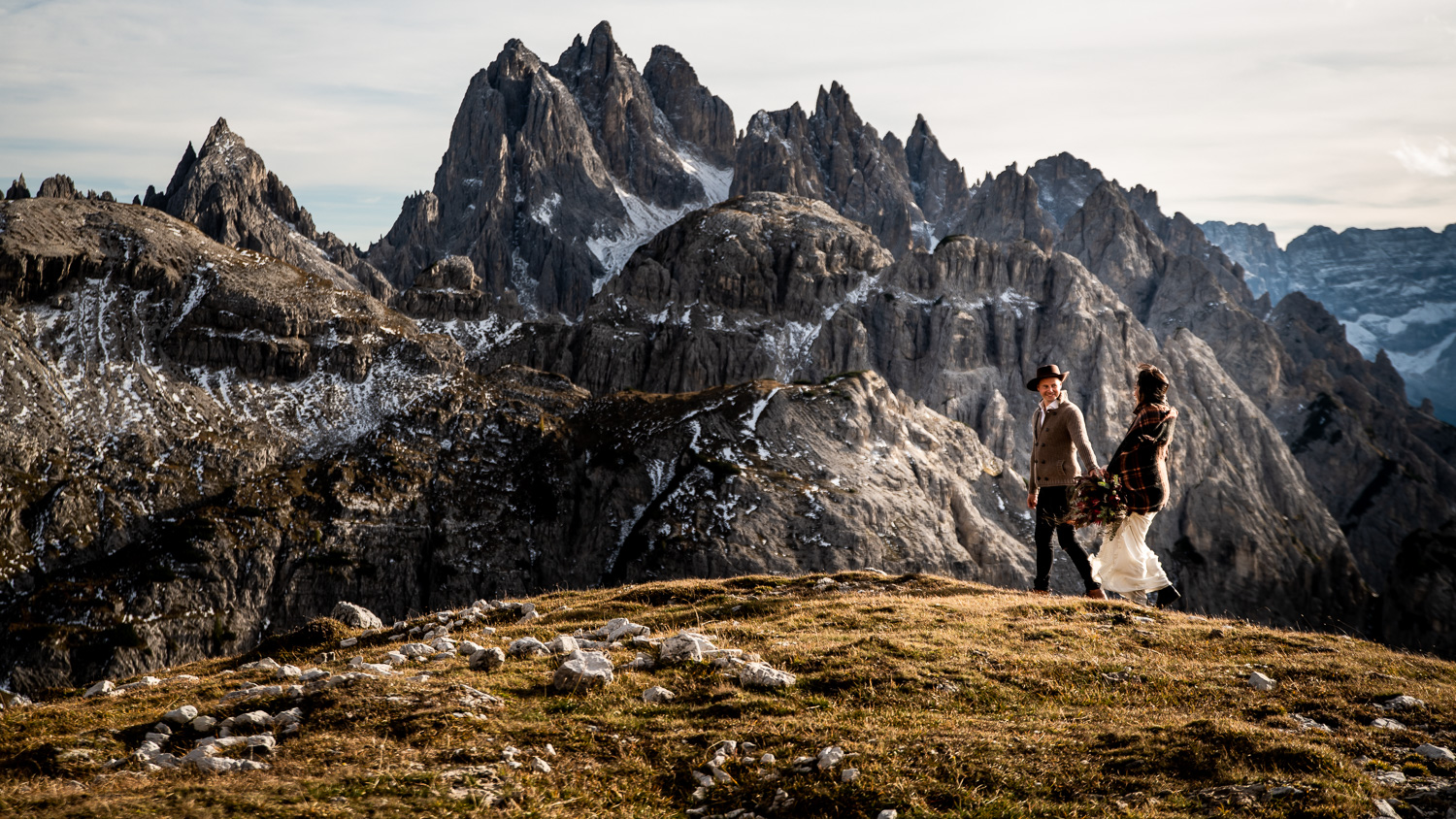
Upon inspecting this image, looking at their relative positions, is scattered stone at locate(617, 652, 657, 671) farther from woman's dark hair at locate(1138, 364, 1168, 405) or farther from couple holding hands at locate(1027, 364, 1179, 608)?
woman's dark hair at locate(1138, 364, 1168, 405)

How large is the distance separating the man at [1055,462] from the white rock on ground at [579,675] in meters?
10.9

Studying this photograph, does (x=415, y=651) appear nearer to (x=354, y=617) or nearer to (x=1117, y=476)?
(x=354, y=617)

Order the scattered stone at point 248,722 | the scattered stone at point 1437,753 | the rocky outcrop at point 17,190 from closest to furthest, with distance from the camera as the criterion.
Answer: the scattered stone at point 1437,753
the scattered stone at point 248,722
the rocky outcrop at point 17,190

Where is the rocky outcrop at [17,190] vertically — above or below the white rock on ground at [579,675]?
above

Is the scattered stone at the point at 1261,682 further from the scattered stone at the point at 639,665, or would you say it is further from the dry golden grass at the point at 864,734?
the scattered stone at the point at 639,665

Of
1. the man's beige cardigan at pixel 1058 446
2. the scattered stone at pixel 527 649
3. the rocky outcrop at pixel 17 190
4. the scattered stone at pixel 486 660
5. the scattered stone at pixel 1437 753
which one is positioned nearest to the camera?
the scattered stone at pixel 1437 753

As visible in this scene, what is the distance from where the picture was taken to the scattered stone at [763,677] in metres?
13.6

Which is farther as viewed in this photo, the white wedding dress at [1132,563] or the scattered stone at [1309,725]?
the white wedding dress at [1132,563]

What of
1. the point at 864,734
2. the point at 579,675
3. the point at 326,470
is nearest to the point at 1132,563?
the point at 864,734

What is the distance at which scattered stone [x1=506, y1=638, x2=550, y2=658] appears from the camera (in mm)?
15719

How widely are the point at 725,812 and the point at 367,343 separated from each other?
478 ft

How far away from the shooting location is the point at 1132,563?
19.7 metres

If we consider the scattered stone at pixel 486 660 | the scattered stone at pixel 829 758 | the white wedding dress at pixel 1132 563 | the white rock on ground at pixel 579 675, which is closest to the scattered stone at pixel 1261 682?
the white wedding dress at pixel 1132 563

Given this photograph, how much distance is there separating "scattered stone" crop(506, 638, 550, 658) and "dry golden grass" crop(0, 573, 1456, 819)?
22.6 inches
